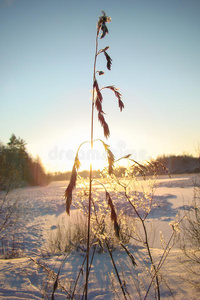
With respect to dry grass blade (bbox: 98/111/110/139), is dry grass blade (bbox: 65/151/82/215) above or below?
below

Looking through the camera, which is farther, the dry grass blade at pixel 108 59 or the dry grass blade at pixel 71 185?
the dry grass blade at pixel 108 59

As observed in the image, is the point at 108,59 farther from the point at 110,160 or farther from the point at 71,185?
the point at 71,185

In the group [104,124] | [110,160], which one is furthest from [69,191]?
[104,124]

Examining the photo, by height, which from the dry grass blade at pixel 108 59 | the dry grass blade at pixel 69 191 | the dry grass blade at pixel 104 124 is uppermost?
the dry grass blade at pixel 108 59

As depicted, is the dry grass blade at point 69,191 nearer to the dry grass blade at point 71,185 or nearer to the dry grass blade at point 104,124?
the dry grass blade at point 71,185

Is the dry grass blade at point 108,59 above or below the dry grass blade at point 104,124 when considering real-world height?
above

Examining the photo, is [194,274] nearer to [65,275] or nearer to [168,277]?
[168,277]

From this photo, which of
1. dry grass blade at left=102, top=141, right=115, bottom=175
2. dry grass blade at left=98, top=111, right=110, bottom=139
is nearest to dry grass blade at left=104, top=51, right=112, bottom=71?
dry grass blade at left=98, top=111, right=110, bottom=139

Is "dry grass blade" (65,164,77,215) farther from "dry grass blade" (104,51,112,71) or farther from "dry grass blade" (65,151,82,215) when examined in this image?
"dry grass blade" (104,51,112,71)

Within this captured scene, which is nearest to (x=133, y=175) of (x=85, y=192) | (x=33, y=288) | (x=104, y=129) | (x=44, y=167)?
(x=85, y=192)

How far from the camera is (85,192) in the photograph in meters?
1.58

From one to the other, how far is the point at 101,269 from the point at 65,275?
0.53 metres

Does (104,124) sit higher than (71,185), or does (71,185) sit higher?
(104,124)

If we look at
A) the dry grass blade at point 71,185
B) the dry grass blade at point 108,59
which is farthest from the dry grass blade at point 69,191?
the dry grass blade at point 108,59
